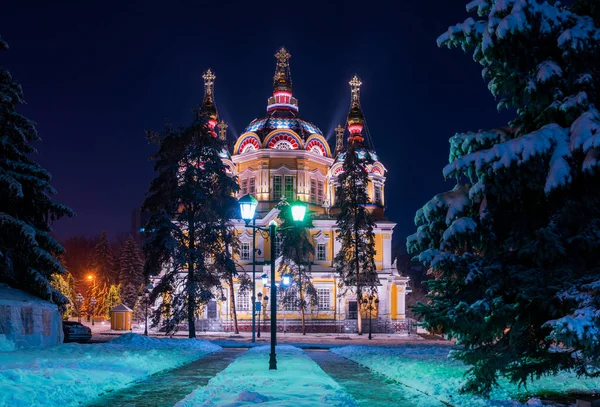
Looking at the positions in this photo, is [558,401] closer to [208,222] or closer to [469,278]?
[469,278]

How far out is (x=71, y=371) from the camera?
1184 cm

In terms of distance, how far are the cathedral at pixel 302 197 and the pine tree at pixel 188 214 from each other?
57.1 ft

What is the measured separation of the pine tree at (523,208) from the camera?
8.47 meters

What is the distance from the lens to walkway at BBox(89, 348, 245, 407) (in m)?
9.95

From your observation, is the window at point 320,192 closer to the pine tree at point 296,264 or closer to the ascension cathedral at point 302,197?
the ascension cathedral at point 302,197

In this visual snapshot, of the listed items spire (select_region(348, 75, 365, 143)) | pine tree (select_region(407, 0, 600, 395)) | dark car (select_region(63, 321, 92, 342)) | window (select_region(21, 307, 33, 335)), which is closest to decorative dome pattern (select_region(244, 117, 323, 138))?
spire (select_region(348, 75, 365, 143))

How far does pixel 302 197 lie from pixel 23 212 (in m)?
34.6

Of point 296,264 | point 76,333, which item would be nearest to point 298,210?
point 76,333

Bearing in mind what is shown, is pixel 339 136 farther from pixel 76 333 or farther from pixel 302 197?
pixel 76 333

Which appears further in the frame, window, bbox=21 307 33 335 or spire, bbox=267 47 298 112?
spire, bbox=267 47 298 112

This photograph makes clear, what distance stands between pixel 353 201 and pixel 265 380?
32424 millimetres

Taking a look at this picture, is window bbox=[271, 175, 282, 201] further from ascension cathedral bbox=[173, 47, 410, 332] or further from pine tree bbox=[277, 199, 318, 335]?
pine tree bbox=[277, 199, 318, 335]

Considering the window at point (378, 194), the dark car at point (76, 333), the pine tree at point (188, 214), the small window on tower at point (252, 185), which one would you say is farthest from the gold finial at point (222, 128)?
the dark car at point (76, 333)

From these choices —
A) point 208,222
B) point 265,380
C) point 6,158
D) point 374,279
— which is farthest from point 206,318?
point 265,380
